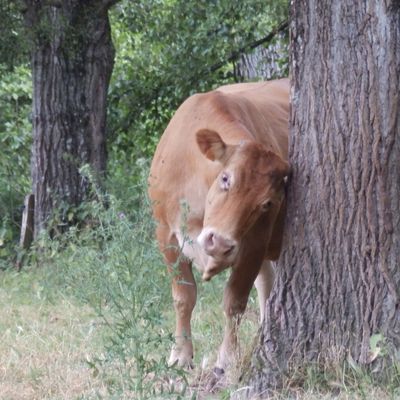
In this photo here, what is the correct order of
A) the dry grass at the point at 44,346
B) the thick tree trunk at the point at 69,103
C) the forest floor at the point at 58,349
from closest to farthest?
the forest floor at the point at 58,349, the dry grass at the point at 44,346, the thick tree trunk at the point at 69,103

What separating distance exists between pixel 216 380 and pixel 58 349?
1231 mm

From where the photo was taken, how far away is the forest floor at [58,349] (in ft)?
17.2

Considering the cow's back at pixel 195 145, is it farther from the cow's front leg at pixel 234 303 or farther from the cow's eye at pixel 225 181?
the cow's front leg at pixel 234 303

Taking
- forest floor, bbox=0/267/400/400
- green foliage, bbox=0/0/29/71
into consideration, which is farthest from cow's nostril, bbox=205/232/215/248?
green foliage, bbox=0/0/29/71

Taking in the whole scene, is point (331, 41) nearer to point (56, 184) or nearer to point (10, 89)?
point (56, 184)

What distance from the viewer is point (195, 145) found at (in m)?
6.11

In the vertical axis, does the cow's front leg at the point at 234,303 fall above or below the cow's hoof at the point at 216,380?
above

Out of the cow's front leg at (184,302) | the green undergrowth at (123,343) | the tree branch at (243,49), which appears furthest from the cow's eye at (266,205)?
the tree branch at (243,49)

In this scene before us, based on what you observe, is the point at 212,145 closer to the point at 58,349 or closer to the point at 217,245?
the point at 217,245

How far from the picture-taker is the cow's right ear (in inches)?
224

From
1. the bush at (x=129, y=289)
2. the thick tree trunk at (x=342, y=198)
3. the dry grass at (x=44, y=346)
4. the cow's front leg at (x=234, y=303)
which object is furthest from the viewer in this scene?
the cow's front leg at (x=234, y=303)

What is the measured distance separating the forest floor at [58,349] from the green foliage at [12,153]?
2.02 m

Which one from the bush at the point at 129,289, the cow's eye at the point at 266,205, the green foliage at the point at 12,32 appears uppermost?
the green foliage at the point at 12,32

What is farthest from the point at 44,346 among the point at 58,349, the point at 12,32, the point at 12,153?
the point at 12,153
